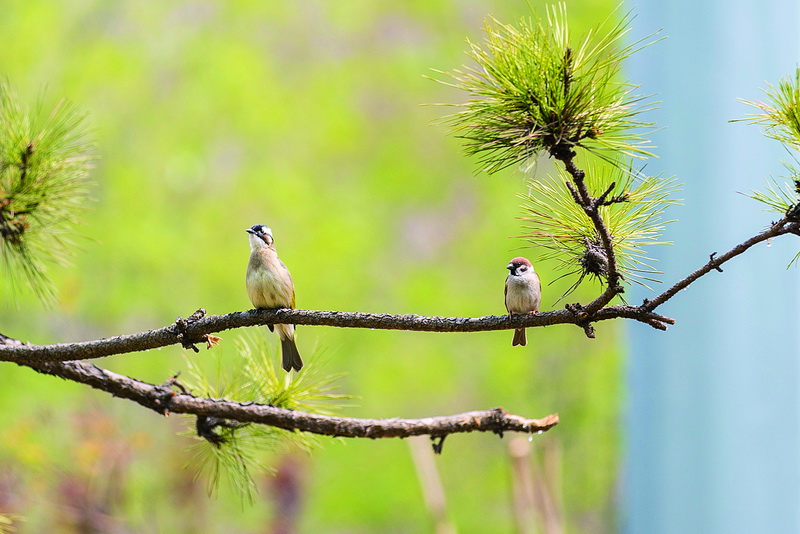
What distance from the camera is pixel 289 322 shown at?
1.07 meters

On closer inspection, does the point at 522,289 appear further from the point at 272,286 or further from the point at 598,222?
the point at 598,222

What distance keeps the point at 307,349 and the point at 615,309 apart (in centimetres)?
245

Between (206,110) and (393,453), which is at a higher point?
(206,110)

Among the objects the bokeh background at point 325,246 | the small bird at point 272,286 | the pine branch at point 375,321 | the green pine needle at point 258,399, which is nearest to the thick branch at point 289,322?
the pine branch at point 375,321

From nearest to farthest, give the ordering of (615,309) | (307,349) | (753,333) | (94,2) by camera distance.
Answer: (615,309) → (753,333) → (307,349) → (94,2)

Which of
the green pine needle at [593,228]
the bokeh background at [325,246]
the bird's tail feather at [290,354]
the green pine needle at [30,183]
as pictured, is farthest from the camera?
the bokeh background at [325,246]

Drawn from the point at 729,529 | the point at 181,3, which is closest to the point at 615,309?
the point at 729,529

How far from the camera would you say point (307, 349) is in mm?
3293

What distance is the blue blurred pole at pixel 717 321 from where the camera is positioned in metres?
2.89

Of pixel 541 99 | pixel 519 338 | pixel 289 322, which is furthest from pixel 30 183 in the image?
pixel 519 338

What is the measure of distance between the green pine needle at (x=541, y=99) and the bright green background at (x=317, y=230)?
7.96 ft

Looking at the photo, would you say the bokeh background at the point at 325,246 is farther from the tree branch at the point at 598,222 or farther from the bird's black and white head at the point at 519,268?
the tree branch at the point at 598,222

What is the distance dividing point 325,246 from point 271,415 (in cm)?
226

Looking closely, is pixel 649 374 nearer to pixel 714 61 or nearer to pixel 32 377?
pixel 714 61
